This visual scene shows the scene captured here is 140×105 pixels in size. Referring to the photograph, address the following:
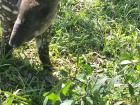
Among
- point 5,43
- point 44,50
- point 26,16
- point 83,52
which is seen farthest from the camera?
point 83,52

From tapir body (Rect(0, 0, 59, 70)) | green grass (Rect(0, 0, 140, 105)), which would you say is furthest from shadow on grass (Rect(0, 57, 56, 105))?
tapir body (Rect(0, 0, 59, 70))

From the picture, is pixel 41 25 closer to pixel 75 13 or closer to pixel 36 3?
pixel 36 3

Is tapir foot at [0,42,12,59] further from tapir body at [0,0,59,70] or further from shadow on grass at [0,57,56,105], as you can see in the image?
tapir body at [0,0,59,70]

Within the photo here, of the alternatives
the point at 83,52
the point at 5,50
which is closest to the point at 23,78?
the point at 5,50

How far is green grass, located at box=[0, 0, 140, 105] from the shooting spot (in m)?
2.93

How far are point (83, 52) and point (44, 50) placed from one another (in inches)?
18.3

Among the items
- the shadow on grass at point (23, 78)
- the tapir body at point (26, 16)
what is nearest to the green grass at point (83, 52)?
the shadow on grass at point (23, 78)

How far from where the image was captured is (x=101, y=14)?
3.96m

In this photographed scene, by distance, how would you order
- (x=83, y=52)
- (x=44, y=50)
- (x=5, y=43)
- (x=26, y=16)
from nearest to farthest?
(x=26, y=16) → (x=5, y=43) → (x=44, y=50) → (x=83, y=52)

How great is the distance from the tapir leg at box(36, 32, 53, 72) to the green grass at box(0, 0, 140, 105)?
6cm

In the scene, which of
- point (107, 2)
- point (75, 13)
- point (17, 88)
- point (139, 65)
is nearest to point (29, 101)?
point (17, 88)

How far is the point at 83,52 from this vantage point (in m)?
3.62

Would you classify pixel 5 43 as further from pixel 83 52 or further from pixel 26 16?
pixel 83 52

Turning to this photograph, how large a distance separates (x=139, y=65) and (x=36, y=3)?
2.65 ft
